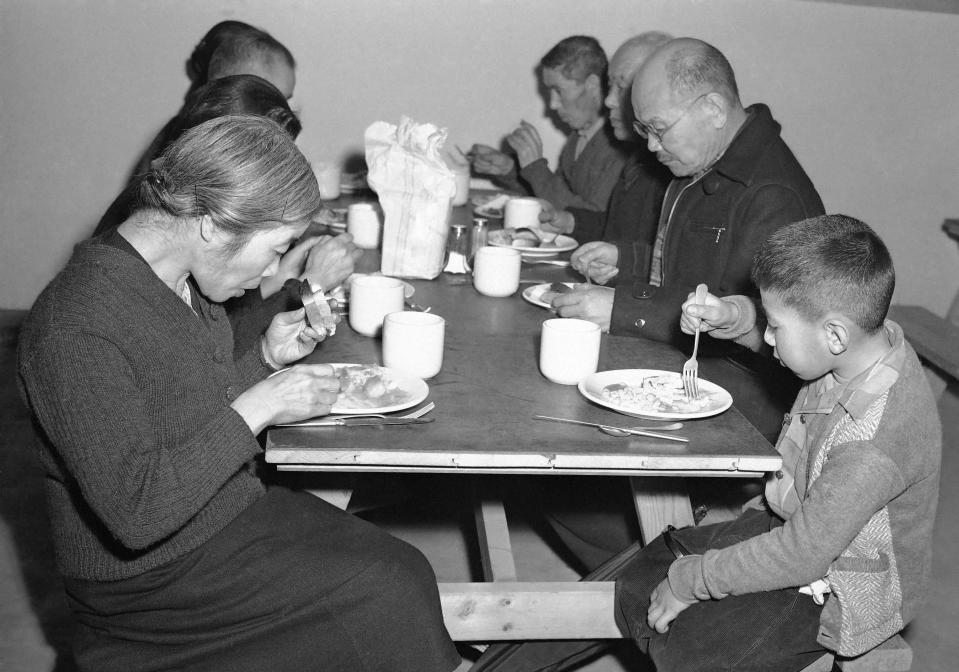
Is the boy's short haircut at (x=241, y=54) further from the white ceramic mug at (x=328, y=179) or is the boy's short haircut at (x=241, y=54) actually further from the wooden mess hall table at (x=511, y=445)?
the wooden mess hall table at (x=511, y=445)

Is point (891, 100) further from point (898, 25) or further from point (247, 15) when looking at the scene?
point (247, 15)

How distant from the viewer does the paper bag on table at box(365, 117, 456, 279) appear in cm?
244

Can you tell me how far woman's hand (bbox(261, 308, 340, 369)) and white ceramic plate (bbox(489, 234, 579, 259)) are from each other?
3.80 ft

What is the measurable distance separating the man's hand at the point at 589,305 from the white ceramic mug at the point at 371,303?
1.38ft

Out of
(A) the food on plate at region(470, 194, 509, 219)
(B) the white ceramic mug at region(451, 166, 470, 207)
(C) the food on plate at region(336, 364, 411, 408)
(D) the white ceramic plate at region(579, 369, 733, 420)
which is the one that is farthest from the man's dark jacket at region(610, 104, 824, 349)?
(B) the white ceramic mug at region(451, 166, 470, 207)

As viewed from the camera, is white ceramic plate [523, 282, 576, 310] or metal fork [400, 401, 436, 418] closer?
metal fork [400, 401, 436, 418]

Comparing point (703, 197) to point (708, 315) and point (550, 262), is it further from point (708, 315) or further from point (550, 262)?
point (708, 315)

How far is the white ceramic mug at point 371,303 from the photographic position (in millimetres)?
2018

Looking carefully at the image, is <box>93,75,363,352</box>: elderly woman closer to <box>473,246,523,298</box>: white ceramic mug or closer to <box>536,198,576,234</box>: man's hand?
<box>473,246,523,298</box>: white ceramic mug

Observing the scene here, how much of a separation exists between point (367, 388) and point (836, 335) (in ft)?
2.76

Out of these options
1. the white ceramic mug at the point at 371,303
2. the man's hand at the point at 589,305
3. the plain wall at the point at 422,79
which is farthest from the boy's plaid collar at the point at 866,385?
the plain wall at the point at 422,79

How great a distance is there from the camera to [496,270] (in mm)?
2418

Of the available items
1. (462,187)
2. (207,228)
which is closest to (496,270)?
(207,228)

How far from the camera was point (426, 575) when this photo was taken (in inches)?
66.4
